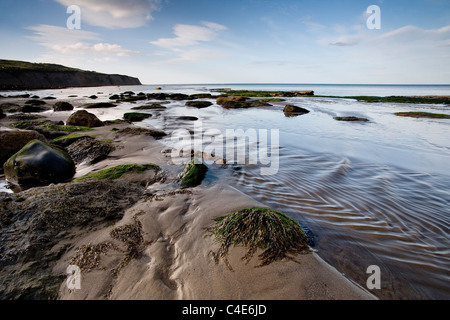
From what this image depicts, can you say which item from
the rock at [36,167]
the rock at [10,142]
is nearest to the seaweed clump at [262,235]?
the rock at [36,167]

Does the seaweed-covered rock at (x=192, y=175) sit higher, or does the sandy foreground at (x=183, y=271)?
the seaweed-covered rock at (x=192, y=175)

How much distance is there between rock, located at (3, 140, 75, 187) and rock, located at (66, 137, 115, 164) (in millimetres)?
1186

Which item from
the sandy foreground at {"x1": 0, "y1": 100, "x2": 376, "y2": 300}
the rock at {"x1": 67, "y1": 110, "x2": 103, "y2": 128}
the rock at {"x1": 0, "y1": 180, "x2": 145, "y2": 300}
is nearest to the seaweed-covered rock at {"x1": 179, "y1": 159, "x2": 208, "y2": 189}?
the rock at {"x1": 0, "y1": 180, "x2": 145, "y2": 300}

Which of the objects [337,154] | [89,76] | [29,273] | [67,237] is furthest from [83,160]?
[89,76]

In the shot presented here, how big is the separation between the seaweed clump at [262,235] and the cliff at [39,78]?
81.7m

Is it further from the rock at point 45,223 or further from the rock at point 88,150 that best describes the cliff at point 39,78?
the rock at point 45,223

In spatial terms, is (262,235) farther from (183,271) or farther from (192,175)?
(192,175)

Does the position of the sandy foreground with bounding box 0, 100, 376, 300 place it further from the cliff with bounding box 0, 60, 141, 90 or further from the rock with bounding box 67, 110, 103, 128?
the cliff with bounding box 0, 60, 141, 90

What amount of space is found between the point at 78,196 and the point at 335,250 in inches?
155

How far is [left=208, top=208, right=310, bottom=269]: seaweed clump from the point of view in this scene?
231 cm

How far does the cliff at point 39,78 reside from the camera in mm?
59947

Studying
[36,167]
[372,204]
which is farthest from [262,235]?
[36,167]

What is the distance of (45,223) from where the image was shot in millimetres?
2631
